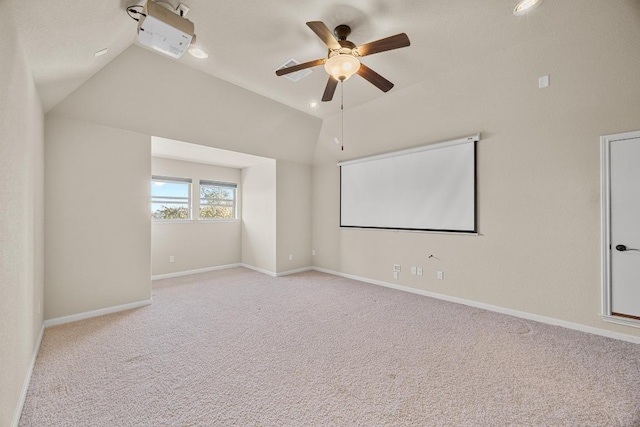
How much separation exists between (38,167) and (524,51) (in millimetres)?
5144

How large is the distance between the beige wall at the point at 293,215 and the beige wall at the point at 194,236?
1.44 m

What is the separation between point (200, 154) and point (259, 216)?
1742 mm

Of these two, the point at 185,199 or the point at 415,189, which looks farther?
the point at 185,199

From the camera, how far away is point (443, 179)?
3865mm

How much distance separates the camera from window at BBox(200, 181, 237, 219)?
5855mm

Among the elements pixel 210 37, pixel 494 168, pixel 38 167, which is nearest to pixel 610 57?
pixel 494 168

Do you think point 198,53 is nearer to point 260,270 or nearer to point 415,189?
point 415,189

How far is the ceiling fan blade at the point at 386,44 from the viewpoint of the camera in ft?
6.67

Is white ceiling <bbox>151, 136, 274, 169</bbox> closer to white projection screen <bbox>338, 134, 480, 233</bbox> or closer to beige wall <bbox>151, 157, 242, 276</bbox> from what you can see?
beige wall <bbox>151, 157, 242, 276</bbox>

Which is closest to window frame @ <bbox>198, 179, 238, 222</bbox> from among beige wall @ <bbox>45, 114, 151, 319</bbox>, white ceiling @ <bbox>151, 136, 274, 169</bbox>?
white ceiling @ <bbox>151, 136, 274, 169</bbox>

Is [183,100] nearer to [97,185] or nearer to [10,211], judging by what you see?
[97,185]

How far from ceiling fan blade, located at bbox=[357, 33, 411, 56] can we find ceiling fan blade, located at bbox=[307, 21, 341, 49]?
224 mm

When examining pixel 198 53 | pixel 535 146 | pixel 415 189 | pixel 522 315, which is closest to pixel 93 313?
pixel 198 53

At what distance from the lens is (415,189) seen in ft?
13.7
